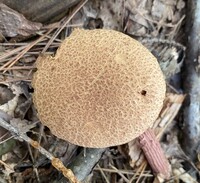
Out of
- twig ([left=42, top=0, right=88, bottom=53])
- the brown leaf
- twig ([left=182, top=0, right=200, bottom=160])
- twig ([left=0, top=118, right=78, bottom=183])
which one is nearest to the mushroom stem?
twig ([left=182, top=0, right=200, bottom=160])

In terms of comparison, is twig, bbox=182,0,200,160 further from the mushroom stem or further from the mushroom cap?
the mushroom cap

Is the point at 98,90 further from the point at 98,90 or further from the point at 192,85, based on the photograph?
the point at 192,85

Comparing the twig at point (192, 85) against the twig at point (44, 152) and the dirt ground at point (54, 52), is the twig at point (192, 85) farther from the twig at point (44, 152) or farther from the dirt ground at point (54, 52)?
the twig at point (44, 152)

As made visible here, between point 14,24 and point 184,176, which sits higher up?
point 14,24

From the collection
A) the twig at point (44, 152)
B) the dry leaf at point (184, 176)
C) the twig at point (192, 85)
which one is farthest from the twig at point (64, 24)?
the dry leaf at point (184, 176)

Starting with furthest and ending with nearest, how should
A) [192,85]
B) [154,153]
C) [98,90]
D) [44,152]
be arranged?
[192,85], [154,153], [44,152], [98,90]

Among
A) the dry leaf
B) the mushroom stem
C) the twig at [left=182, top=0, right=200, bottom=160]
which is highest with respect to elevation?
the twig at [left=182, top=0, right=200, bottom=160]

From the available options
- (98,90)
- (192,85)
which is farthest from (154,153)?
(98,90)

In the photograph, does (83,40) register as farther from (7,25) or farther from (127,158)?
(127,158)
